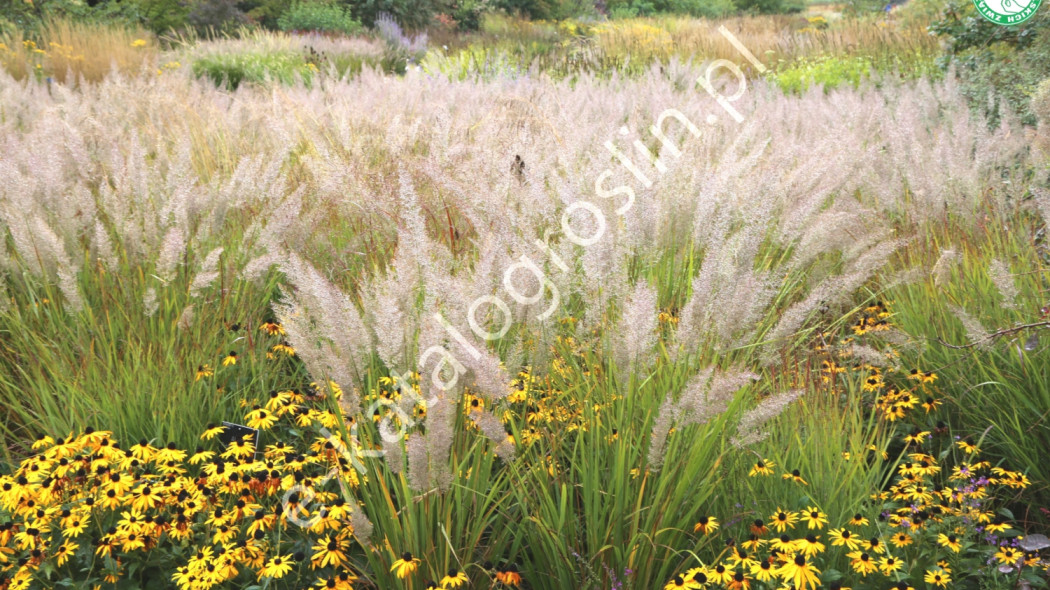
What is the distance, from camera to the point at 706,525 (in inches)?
70.3

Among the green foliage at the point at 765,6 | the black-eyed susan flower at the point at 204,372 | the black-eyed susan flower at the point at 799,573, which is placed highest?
the green foliage at the point at 765,6

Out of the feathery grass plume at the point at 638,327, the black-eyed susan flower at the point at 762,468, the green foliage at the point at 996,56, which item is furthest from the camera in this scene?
the green foliage at the point at 996,56

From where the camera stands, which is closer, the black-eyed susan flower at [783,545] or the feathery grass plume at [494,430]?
the feathery grass plume at [494,430]

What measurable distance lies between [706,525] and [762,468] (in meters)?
0.28

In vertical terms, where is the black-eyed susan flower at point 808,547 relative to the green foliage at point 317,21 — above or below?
below

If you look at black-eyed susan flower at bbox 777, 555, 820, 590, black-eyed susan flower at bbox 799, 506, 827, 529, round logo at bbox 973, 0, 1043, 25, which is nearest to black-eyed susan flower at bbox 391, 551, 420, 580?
black-eyed susan flower at bbox 777, 555, 820, 590

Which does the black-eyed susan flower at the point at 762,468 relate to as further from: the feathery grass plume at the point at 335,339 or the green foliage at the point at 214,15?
the green foliage at the point at 214,15

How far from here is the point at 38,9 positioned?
1405 centimetres

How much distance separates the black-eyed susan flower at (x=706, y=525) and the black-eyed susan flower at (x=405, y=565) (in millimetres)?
628

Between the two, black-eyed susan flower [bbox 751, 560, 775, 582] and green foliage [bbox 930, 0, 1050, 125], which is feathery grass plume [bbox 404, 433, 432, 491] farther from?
green foliage [bbox 930, 0, 1050, 125]

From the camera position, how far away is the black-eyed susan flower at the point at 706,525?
1.77 metres

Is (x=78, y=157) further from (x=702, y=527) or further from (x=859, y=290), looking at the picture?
(x=859, y=290)

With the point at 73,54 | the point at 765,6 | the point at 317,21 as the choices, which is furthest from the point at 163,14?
the point at 765,6

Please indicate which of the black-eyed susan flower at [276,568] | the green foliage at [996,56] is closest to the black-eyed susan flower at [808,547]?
the black-eyed susan flower at [276,568]
